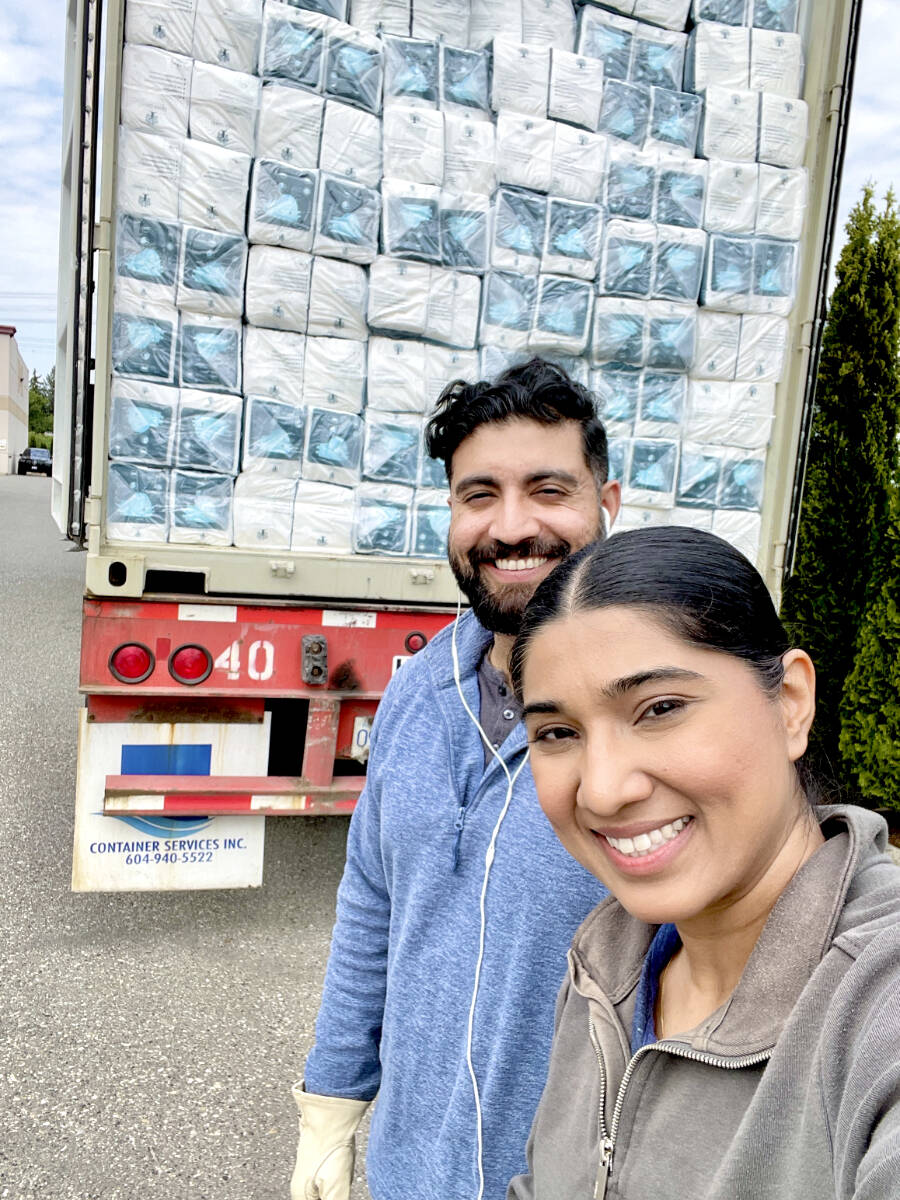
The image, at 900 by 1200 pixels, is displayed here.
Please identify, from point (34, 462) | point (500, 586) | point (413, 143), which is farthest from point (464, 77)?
point (34, 462)

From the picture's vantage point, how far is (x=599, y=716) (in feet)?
3.23

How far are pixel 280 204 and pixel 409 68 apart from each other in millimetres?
629

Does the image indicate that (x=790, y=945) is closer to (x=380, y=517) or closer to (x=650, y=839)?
(x=650, y=839)

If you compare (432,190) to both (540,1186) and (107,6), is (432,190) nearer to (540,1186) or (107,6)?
(107,6)

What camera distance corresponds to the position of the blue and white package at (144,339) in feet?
9.61

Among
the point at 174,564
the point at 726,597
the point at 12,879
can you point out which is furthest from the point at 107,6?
the point at 12,879

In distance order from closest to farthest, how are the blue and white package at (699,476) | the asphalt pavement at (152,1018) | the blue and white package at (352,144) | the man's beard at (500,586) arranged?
1. the man's beard at (500,586)
2. the asphalt pavement at (152,1018)
3. the blue and white package at (352,144)
4. the blue and white package at (699,476)

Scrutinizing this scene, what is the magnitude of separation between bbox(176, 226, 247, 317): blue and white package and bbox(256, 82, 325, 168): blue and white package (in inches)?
12.0

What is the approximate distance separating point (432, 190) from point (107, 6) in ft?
3.58

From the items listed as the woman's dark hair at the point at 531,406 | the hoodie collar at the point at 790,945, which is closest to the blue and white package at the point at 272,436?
the woman's dark hair at the point at 531,406

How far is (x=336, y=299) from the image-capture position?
3.10 meters

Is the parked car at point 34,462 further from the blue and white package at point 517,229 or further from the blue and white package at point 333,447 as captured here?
the blue and white package at point 517,229

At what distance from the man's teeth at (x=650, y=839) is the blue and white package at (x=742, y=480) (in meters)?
2.84

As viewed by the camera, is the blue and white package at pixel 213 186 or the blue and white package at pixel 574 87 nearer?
the blue and white package at pixel 213 186
